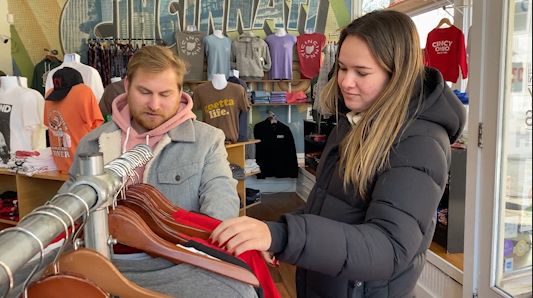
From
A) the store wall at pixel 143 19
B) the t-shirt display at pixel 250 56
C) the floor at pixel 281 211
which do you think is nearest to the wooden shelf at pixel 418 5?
the store wall at pixel 143 19

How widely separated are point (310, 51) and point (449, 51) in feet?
8.24

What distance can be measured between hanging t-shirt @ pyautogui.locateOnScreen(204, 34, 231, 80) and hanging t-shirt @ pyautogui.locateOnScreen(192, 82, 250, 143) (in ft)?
2.72

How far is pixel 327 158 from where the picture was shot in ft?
4.26

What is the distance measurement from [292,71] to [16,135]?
360cm

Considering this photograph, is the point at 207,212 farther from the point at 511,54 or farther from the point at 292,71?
the point at 292,71

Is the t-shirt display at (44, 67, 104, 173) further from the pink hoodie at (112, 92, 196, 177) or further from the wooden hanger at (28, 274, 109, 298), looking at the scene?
the wooden hanger at (28, 274, 109, 298)

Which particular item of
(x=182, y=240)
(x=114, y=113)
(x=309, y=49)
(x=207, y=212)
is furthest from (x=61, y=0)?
(x=182, y=240)

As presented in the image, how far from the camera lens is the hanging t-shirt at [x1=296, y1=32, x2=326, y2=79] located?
234 inches

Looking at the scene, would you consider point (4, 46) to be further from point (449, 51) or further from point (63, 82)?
point (449, 51)

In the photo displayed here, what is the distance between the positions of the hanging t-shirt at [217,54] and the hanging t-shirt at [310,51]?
98cm


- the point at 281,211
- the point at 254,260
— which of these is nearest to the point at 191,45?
the point at 281,211

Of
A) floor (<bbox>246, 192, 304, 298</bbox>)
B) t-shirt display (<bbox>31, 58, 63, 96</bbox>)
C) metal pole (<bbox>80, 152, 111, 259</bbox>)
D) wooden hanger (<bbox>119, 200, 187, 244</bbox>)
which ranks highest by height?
t-shirt display (<bbox>31, 58, 63, 96</bbox>)

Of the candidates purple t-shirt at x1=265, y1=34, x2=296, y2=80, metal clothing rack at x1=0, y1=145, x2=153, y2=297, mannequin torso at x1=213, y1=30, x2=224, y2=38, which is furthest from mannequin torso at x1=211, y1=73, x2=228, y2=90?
metal clothing rack at x1=0, y1=145, x2=153, y2=297

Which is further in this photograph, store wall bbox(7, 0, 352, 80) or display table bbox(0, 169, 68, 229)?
store wall bbox(7, 0, 352, 80)
